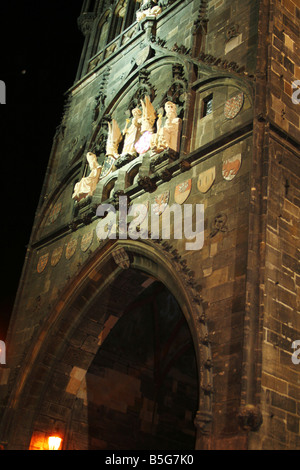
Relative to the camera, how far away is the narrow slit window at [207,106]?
12861 millimetres

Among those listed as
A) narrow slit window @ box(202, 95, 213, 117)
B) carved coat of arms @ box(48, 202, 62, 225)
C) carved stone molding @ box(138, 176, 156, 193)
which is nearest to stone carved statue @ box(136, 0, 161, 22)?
narrow slit window @ box(202, 95, 213, 117)

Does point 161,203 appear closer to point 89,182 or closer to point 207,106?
point 207,106

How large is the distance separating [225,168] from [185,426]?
29.7 feet

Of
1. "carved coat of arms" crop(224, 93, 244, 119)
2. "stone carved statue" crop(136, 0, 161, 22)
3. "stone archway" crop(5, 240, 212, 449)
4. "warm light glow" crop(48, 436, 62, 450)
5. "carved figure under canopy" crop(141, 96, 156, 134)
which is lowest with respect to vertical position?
"warm light glow" crop(48, 436, 62, 450)

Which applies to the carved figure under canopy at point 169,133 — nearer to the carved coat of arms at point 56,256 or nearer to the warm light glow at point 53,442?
the carved coat of arms at point 56,256

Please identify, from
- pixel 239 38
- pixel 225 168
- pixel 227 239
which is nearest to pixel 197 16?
pixel 239 38

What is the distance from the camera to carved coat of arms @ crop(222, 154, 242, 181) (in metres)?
11.1

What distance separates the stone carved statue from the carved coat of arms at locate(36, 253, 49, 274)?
22.2ft

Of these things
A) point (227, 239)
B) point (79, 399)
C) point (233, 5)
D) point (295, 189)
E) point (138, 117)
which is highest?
point (233, 5)

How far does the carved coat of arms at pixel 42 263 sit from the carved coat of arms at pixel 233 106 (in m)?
6.23

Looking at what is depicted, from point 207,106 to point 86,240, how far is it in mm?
4076

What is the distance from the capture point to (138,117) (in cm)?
1451

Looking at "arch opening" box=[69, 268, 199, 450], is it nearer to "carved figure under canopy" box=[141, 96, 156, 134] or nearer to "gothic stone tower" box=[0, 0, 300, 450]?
"gothic stone tower" box=[0, 0, 300, 450]

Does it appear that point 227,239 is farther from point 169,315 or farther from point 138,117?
point 169,315
